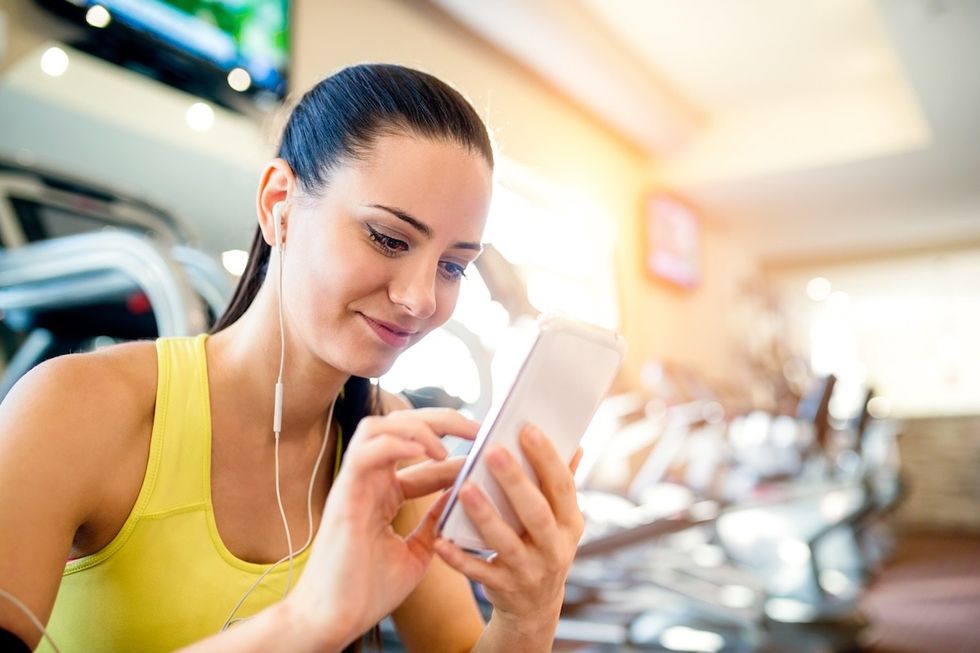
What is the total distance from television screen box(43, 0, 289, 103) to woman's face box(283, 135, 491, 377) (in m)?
1.97

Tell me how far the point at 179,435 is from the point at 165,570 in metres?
0.14

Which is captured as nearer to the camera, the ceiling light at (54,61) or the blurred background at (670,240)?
the blurred background at (670,240)

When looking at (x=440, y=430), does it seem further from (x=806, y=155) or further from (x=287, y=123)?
(x=806, y=155)

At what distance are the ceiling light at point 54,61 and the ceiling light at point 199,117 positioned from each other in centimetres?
43

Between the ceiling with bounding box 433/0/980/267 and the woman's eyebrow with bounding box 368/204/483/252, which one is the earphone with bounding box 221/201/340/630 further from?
the ceiling with bounding box 433/0/980/267

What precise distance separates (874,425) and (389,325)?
709cm

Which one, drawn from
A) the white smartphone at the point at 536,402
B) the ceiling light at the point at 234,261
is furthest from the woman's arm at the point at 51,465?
the ceiling light at the point at 234,261

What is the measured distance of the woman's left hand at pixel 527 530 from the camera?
0.63 metres

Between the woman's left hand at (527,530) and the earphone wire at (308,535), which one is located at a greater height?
the woman's left hand at (527,530)

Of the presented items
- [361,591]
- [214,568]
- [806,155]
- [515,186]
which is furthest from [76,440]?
[806,155]

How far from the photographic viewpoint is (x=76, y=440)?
70 centimetres

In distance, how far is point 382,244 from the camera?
80 centimetres

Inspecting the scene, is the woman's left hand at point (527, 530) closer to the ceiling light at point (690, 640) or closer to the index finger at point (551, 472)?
the index finger at point (551, 472)

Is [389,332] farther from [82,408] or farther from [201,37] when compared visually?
[201,37]
